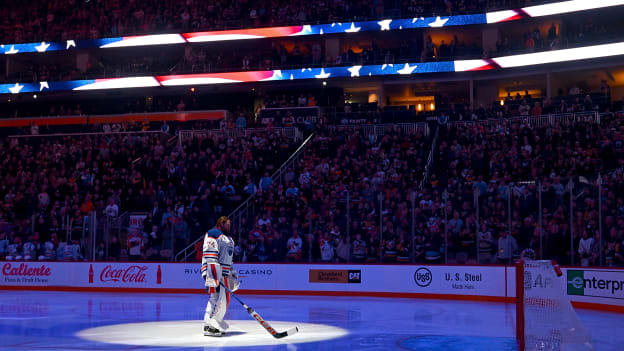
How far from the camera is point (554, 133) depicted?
24.3 meters

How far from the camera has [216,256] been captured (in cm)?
1197

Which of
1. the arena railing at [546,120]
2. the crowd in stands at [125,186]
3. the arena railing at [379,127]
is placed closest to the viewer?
the crowd in stands at [125,186]

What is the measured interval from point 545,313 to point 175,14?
121 feet

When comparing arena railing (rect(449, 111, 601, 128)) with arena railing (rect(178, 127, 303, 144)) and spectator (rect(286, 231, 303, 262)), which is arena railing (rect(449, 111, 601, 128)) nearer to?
arena railing (rect(178, 127, 303, 144))

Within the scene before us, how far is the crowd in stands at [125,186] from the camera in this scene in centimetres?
2345

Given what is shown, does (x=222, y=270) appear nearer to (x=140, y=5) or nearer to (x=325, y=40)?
(x=325, y=40)

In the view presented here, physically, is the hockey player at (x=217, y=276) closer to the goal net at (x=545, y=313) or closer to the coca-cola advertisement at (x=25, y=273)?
the goal net at (x=545, y=313)

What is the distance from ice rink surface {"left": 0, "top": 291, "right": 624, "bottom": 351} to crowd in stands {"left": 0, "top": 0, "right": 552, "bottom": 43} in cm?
2341

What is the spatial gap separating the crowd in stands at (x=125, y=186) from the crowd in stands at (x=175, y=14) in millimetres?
A: 10753

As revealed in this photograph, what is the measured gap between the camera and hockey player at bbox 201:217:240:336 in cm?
1187

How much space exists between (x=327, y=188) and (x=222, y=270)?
1238 cm

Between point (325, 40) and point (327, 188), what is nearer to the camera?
point (327, 188)

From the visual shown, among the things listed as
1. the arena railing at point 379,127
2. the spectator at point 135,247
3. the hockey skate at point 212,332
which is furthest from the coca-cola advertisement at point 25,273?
the hockey skate at point 212,332

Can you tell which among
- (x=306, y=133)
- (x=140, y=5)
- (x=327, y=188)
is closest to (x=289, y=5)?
(x=140, y=5)
